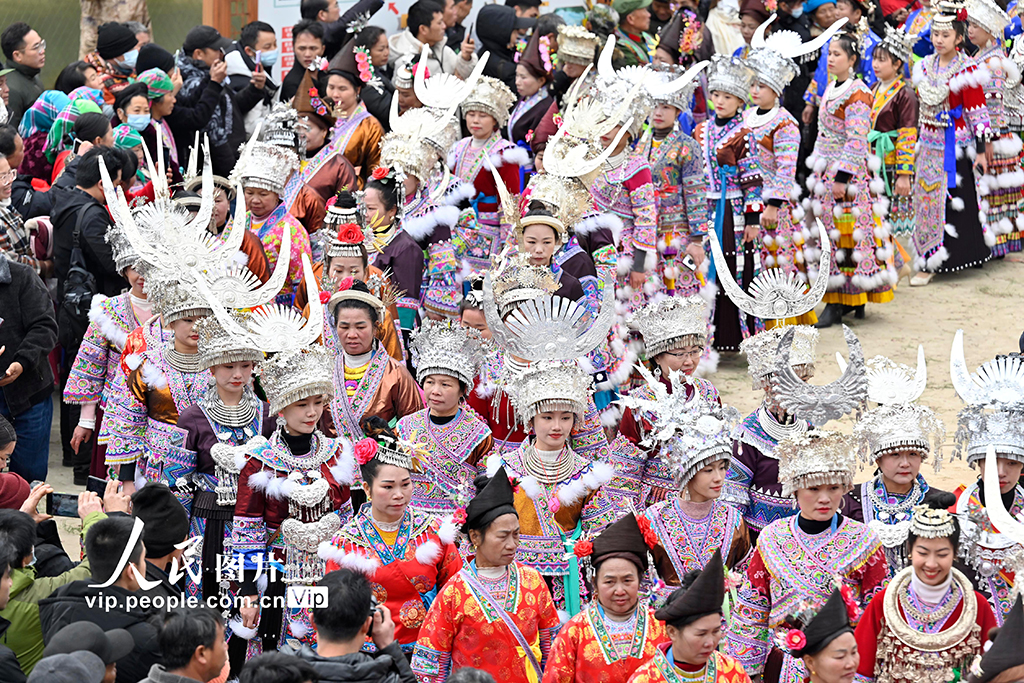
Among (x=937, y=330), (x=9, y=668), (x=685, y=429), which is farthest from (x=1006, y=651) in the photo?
(x=937, y=330)

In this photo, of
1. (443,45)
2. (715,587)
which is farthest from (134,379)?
(443,45)

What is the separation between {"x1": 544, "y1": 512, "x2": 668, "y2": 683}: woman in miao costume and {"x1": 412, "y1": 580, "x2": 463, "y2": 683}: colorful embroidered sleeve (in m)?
0.41

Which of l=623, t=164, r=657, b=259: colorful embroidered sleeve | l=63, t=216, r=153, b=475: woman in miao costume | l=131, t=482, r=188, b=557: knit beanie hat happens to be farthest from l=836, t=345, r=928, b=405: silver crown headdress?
l=63, t=216, r=153, b=475: woman in miao costume

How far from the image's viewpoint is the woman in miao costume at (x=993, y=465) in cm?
566

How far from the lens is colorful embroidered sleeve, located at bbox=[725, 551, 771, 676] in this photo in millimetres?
5656

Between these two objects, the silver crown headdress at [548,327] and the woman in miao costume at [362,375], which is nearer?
the silver crown headdress at [548,327]

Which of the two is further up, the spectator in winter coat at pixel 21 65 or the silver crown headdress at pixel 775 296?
the spectator in winter coat at pixel 21 65


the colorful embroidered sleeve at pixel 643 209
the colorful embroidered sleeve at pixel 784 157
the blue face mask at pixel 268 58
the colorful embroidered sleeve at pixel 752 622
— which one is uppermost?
the blue face mask at pixel 268 58

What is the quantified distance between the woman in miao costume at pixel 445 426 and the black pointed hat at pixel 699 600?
188 cm

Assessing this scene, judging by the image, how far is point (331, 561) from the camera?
5.60 metres

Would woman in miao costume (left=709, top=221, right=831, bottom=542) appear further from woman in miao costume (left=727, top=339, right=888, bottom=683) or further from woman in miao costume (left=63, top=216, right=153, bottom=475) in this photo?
woman in miao costume (left=63, top=216, right=153, bottom=475)

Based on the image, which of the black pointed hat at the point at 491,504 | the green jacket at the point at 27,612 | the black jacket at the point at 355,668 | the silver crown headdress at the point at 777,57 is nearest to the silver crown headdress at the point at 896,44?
the silver crown headdress at the point at 777,57

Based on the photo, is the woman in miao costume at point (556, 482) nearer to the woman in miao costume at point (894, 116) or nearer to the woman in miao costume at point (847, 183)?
the woman in miao costume at point (847, 183)

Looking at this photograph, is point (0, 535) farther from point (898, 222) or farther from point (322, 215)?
point (898, 222)
